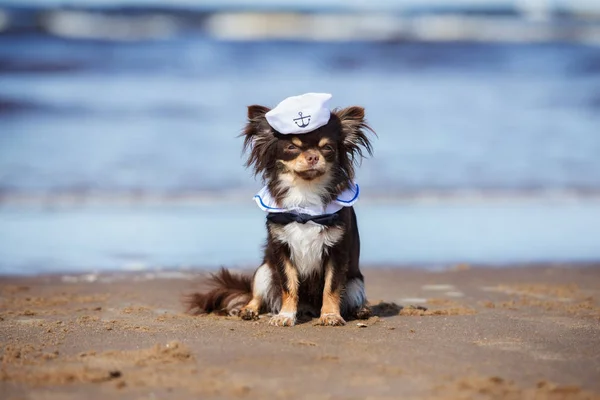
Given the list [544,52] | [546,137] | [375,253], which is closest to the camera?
[375,253]

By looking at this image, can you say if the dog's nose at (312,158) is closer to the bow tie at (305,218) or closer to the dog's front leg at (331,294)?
the bow tie at (305,218)

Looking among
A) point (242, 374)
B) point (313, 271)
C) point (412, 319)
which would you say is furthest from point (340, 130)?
point (242, 374)

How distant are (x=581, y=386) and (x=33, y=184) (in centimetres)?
923

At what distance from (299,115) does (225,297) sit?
140cm

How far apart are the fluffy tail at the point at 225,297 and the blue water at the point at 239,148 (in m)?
2.12

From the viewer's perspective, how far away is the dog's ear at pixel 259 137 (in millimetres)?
6023

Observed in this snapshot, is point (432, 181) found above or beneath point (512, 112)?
beneath

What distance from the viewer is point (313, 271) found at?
6094 millimetres

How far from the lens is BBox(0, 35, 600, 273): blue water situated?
9.56 metres

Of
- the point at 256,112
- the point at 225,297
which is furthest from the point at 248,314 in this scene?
the point at 256,112

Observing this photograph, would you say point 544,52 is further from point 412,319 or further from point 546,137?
point 412,319

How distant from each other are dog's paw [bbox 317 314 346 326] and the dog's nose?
920 mm

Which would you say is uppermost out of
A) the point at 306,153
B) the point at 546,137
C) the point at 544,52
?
the point at 544,52

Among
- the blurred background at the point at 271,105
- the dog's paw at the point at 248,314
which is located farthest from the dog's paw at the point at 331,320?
the blurred background at the point at 271,105
